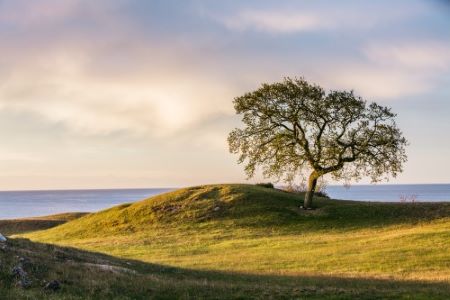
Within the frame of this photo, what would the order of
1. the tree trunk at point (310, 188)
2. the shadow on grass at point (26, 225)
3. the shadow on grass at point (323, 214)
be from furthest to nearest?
1. the shadow on grass at point (26, 225)
2. the tree trunk at point (310, 188)
3. the shadow on grass at point (323, 214)

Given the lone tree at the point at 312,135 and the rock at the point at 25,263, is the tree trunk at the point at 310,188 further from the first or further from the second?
the rock at the point at 25,263

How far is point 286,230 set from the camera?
49469 millimetres

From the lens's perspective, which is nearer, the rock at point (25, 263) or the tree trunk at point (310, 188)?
the rock at point (25, 263)

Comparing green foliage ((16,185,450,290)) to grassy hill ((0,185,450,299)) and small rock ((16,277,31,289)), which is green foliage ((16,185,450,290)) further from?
small rock ((16,277,31,289))

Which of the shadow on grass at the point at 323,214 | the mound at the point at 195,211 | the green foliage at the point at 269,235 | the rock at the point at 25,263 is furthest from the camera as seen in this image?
the mound at the point at 195,211

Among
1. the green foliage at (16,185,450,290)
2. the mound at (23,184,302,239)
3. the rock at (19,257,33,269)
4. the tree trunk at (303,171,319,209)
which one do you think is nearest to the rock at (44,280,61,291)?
the rock at (19,257,33,269)

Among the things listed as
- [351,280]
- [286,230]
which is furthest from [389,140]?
[351,280]

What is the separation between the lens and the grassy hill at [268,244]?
2175 cm

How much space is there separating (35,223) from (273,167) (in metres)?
38.1

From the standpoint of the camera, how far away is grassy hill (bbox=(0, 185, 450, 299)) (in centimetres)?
2175

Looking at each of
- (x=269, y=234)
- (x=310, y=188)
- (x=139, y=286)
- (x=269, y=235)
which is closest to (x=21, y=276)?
(x=139, y=286)

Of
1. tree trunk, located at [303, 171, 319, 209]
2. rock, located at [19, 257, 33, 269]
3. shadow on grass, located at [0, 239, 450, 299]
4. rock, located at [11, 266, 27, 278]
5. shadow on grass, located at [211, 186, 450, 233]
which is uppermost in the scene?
tree trunk, located at [303, 171, 319, 209]

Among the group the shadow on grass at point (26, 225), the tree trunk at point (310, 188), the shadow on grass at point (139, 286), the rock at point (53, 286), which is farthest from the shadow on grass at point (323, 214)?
the rock at point (53, 286)

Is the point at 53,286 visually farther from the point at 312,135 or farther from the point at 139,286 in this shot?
the point at 312,135
